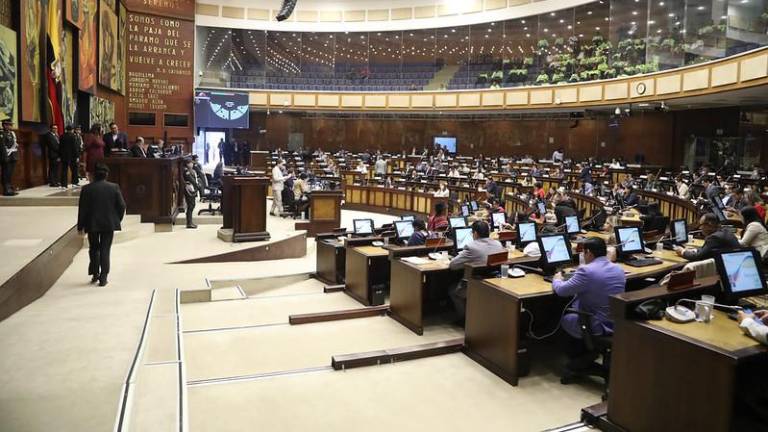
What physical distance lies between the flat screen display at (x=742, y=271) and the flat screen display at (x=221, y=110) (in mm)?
20960

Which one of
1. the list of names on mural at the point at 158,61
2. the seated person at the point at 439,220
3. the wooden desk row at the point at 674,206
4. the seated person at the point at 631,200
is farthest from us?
the list of names on mural at the point at 158,61

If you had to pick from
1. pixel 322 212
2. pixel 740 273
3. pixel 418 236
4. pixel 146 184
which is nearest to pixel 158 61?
pixel 322 212

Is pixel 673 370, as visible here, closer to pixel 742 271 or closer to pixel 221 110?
pixel 742 271

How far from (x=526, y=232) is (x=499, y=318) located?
2.60 metres

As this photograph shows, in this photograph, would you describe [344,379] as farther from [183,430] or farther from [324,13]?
[324,13]

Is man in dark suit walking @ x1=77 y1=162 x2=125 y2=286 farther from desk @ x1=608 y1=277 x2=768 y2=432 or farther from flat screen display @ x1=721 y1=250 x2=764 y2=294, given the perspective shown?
flat screen display @ x1=721 y1=250 x2=764 y2=294

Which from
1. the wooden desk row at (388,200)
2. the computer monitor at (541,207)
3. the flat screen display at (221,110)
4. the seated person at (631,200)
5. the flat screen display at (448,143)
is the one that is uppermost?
the flat screen display at (221,110)

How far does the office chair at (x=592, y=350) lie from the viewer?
4570mm

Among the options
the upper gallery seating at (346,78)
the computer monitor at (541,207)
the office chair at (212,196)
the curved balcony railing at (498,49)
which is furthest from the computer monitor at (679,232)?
the upper gallery seating at (346,78)

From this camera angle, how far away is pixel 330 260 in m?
8.68

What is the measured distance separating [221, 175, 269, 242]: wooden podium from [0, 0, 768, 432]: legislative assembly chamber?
4 cm

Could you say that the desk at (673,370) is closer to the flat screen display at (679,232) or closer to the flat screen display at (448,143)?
the flat screen display at (679,232)

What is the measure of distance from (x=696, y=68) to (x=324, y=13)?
16.7 m

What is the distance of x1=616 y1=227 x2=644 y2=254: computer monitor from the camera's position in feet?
21.1
